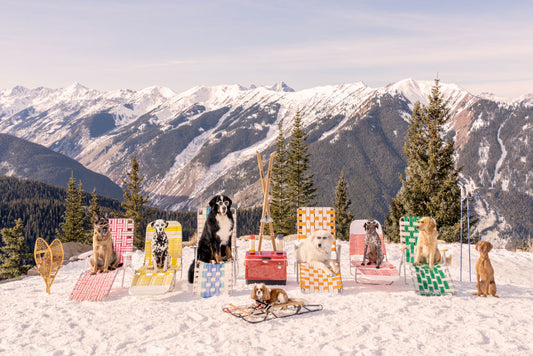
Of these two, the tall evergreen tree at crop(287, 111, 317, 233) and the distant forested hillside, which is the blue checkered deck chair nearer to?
the tall evergreen tree at crop(287, 111, 317, 233)

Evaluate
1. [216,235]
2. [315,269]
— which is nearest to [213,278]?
[216,235]

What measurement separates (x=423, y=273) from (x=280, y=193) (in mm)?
28503

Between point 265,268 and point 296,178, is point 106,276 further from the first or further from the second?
point 296,178

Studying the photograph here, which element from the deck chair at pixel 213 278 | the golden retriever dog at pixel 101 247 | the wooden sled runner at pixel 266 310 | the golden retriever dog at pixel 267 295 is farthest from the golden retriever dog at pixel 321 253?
the golden retriever dog at pixel 101 247

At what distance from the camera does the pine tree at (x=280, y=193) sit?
36.2 metres

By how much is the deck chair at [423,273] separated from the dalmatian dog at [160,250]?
5818mm

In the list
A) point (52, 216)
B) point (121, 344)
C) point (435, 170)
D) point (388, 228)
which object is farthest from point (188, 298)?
point (52, 216)

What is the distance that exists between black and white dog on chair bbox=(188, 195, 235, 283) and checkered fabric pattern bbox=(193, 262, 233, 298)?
7.4 inches

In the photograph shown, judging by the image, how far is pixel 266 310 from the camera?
720 centimetres

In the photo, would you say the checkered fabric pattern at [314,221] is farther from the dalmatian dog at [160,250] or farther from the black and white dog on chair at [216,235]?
the dalmatian dog at [160,250]

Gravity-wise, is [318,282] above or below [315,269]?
below

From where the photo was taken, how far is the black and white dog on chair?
905cm

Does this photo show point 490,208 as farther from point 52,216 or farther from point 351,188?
point 52,216

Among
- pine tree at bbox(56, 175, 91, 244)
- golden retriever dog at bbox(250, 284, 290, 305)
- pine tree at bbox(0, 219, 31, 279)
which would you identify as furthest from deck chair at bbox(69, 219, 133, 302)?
pine tree at bbox(56, 175, 91, 244)
